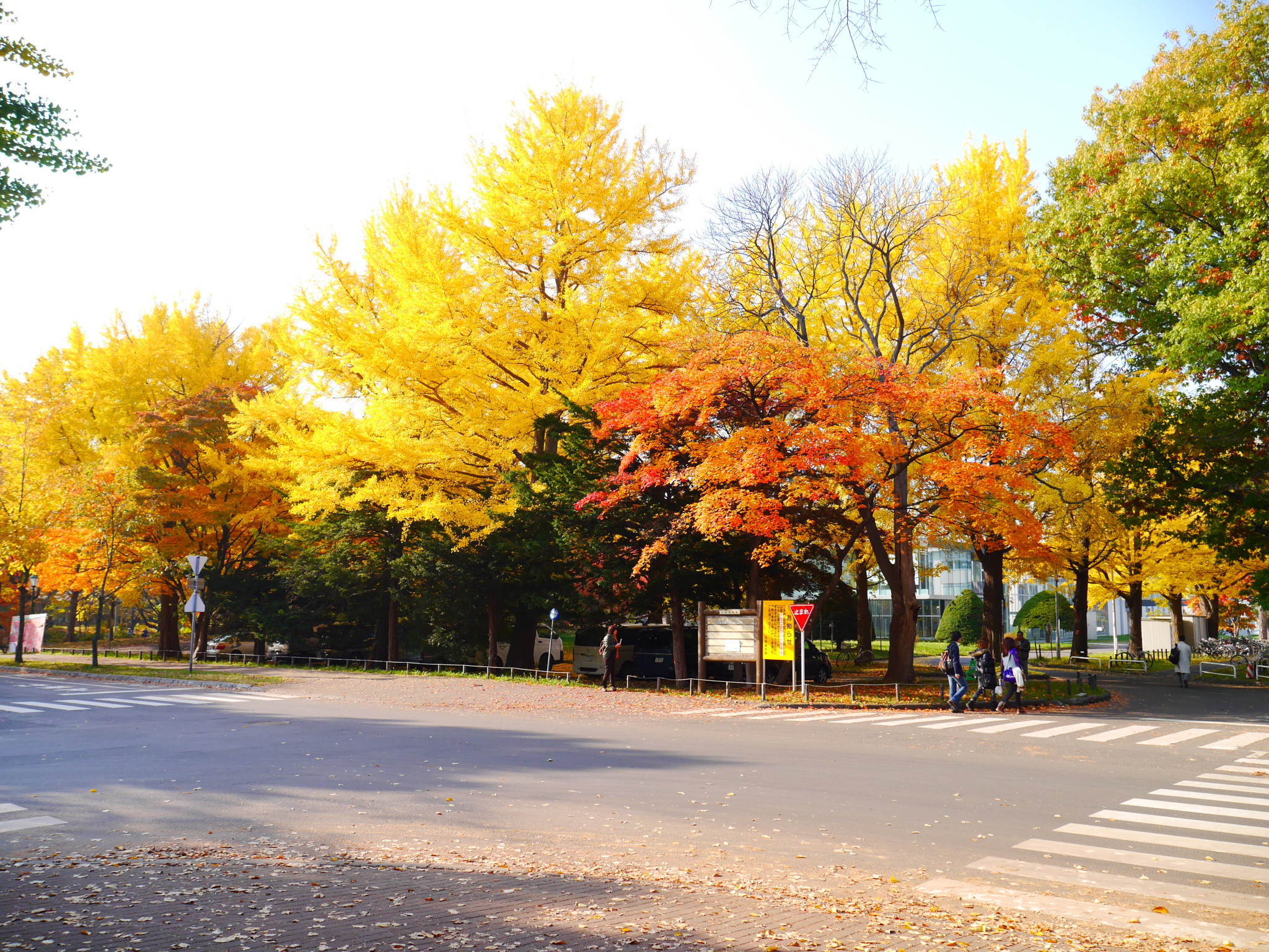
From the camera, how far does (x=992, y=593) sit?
29.2 metres

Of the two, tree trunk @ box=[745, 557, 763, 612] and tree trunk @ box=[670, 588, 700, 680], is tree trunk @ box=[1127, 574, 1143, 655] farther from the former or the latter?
tree trunk @ box=[670, 588, 700, 680]

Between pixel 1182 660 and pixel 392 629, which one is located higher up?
pixel 392 629

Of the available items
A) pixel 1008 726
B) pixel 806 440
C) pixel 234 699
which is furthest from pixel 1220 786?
pixel 234 699

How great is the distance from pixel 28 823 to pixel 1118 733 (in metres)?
15.4

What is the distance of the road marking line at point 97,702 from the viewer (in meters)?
18.3

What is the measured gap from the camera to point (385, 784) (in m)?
9.38

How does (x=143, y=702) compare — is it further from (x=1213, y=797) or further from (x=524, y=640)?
(x=1213, y=797)

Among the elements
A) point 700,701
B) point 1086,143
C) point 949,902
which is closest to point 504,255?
point 700,701

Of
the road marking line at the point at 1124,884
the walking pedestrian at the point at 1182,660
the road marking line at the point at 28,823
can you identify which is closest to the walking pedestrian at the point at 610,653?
the road marking line at the point at 28,823

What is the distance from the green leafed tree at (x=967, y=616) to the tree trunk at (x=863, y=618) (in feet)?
27.8

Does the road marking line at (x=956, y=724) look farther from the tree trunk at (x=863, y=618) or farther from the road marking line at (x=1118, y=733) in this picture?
the tree trunk at (x=863, y=618)

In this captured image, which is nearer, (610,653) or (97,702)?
(97,702)

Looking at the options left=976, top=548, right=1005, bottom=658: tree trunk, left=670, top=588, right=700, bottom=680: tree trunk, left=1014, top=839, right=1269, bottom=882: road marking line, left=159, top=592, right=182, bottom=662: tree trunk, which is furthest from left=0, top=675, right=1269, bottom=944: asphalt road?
left=159, top=592, right=182, bottom=662: tree trunk

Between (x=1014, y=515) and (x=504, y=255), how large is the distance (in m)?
15.2
